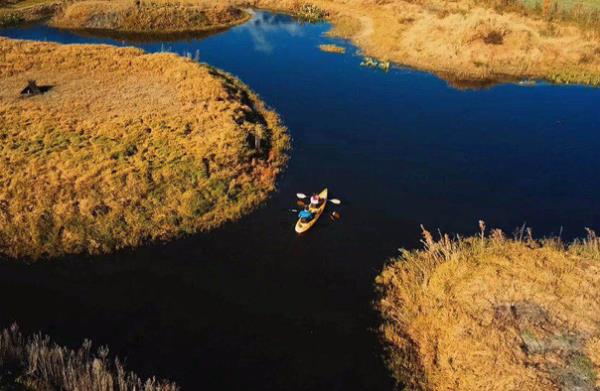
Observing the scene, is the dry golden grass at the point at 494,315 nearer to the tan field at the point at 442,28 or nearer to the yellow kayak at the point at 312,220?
the yellow kayak at the point at 312,220

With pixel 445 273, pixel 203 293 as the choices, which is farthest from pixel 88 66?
pixel 445 273

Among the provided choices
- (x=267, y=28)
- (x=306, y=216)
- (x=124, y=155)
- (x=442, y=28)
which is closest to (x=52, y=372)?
(x=306, y=216)

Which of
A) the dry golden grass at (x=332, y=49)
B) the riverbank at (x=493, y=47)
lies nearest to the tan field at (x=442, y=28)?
the riverbank at (x=493, y=47)

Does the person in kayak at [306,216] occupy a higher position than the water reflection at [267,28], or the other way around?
the water reflection at [267,28]

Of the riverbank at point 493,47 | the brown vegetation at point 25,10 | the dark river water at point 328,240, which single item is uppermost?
the riverbank at point 493,47

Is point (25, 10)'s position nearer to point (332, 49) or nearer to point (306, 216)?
point (332, 49)

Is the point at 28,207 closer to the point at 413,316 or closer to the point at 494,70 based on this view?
the point at 413,316
